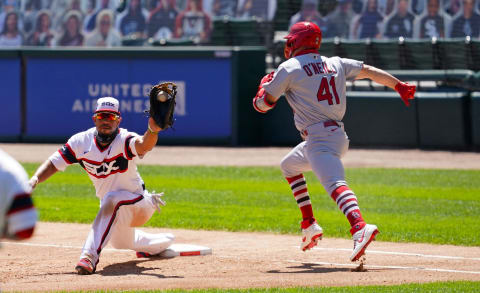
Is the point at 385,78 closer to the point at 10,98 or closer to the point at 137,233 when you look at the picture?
the point at 137,233

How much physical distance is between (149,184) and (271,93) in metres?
6.42

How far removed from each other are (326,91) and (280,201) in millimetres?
4745

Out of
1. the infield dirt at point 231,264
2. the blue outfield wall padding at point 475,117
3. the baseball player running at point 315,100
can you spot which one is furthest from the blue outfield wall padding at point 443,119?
the baseball player running at point 315,100

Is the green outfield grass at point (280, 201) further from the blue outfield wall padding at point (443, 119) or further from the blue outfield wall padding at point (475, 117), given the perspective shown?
the blue outfield wall padding at point (443, 119)

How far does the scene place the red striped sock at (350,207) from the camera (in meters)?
6.45

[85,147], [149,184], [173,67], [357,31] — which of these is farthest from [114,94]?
[85,147]

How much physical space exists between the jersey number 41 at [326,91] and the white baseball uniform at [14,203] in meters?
3.73

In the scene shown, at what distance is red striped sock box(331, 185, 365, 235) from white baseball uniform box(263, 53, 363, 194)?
0.08 meters

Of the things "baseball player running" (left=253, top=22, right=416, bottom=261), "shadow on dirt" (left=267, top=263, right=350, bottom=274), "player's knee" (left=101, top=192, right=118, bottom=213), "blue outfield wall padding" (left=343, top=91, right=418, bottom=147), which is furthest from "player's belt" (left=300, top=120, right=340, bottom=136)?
"blue outfield wall padding" (left=343, top=91, right=418, bottom=147)

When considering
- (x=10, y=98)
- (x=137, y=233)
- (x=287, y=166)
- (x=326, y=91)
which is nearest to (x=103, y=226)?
(x=137, y=233)

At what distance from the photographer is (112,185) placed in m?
6.99

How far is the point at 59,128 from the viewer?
19703mm

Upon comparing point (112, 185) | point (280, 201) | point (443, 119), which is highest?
point (112, 185)

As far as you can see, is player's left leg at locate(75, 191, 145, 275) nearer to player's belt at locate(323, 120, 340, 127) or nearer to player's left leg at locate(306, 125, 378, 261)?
player's left leg at locate(306, 125, 378, 261)
